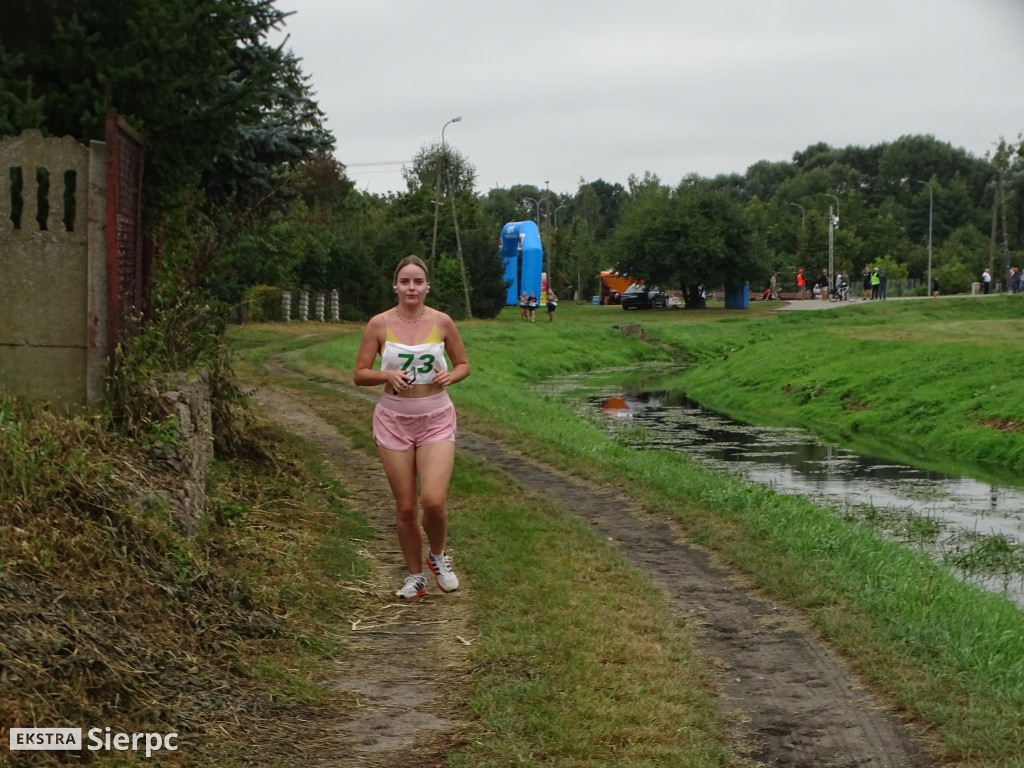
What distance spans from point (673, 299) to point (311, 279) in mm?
35123

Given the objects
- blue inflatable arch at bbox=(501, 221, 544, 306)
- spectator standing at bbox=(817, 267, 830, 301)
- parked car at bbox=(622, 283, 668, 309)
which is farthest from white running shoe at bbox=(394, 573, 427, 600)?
spectator standing at bbox=(817, 267, 830, 301)

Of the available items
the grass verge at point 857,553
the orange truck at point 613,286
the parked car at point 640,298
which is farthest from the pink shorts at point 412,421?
the orange truck at point 613,286

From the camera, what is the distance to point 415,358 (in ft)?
23.6

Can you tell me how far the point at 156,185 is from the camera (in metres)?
9.12

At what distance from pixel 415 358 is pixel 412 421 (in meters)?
0.39

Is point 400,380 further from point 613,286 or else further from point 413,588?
point 613,286

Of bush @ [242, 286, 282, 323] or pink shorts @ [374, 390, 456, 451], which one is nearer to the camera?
pink shorts @ [374, 390, 456, 451]

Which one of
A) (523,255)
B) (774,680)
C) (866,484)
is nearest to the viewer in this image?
(774,680)

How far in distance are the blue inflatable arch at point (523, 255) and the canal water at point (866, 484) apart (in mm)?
37977

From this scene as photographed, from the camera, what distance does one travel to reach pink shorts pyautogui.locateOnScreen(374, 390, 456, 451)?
727cm

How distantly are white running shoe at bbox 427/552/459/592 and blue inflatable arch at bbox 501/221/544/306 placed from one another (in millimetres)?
56300

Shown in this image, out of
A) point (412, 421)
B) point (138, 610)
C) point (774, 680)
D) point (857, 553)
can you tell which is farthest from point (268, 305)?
point (774, 680)

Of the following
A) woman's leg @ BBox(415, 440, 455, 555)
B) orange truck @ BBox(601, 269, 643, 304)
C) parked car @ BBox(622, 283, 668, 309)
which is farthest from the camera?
orange truck @ BBox(601, 269, 643, 304)

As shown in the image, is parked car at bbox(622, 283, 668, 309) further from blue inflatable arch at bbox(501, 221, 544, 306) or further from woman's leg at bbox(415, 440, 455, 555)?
woman's leg at bbox(415, 440, 455, 555)
